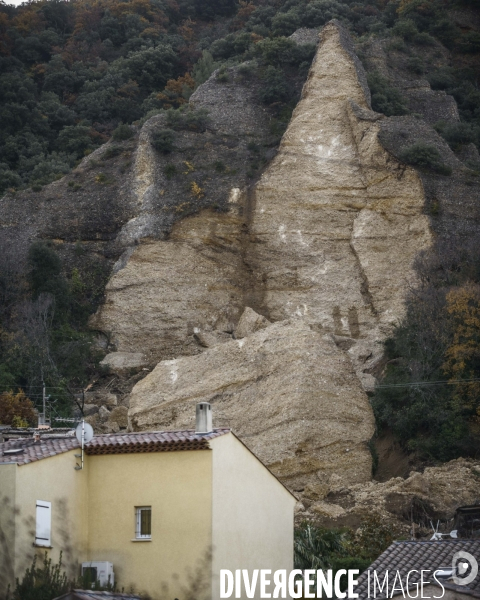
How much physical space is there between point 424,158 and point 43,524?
131 feet

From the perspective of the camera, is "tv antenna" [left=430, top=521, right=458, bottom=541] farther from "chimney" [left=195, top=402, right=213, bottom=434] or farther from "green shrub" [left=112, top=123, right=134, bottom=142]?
"green shrub" [left=112, top=123, right=134, bottom=142]

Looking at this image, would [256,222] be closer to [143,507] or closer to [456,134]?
[456,134]

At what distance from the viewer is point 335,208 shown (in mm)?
66250

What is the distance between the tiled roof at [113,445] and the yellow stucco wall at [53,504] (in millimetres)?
345

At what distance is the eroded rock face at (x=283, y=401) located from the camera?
4716cm

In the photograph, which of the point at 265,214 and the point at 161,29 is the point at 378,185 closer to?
the point at 265,214

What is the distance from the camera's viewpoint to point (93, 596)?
26.8 meters

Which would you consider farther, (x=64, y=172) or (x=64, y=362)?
(x=64, y=172)

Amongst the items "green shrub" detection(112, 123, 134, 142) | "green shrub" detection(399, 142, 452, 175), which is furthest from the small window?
"green shrub" detection(112, 123, 134, 142)

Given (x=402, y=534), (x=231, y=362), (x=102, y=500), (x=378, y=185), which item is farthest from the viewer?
(x=378, y=185)

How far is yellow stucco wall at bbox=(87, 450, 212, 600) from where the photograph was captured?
29734mm

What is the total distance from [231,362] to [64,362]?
11.1 m

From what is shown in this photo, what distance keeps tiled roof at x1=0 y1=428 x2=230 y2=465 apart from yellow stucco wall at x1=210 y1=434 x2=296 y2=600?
1.84ft

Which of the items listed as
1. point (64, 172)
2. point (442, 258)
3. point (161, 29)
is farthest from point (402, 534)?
point (161, 29)
